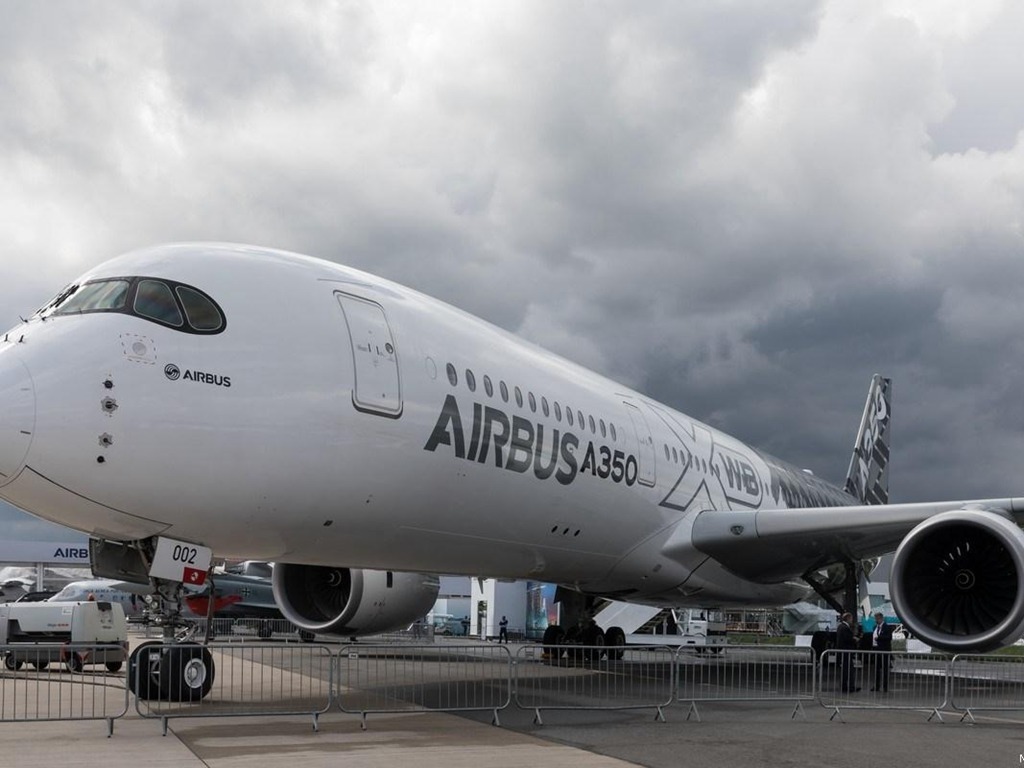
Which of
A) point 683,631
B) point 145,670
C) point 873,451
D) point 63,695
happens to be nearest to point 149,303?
point 145,670

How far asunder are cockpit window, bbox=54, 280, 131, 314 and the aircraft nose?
3.28 ft

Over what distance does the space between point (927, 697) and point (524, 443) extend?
6177 mm

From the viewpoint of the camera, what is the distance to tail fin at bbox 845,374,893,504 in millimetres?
23938

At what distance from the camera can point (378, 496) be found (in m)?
9.14

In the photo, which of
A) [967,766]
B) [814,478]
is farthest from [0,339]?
[814,478]

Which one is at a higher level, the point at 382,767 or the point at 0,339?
the point at 0,339

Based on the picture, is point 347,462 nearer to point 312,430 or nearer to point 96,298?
point 312,430

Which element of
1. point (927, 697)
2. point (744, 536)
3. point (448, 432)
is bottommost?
point (927, 697)

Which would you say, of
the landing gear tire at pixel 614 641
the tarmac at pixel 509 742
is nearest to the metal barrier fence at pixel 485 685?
the tarmac at pixel 509 742

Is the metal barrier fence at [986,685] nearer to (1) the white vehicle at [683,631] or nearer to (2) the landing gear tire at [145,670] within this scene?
(2) the landing gear tire at [145,670]

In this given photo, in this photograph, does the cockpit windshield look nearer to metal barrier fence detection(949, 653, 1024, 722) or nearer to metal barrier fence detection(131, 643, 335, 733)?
metal barrier fence detection(131, 643, 335, 733)

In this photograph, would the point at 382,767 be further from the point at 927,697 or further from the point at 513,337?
the point at 927,697

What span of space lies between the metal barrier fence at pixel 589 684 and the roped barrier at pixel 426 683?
304 millimetres

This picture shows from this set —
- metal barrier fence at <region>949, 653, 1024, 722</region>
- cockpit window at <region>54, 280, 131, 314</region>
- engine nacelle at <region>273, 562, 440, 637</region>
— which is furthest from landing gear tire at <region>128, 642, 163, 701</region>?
metal barrier fence at <region>949, 653, 1024, 722</region>
